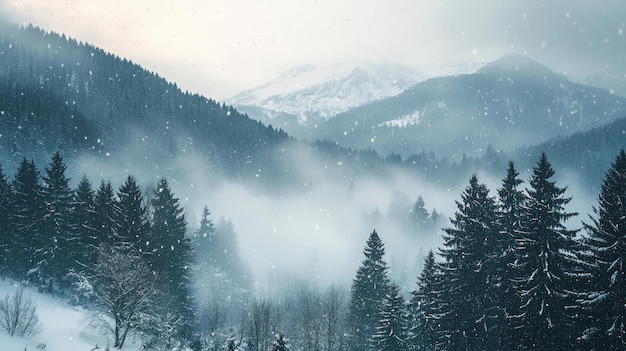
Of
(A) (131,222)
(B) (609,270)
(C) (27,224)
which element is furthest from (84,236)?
(B) (609,270)

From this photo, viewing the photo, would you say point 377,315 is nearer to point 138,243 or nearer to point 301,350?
point 301,350

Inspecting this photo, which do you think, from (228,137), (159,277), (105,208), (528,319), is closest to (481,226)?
(528,319)

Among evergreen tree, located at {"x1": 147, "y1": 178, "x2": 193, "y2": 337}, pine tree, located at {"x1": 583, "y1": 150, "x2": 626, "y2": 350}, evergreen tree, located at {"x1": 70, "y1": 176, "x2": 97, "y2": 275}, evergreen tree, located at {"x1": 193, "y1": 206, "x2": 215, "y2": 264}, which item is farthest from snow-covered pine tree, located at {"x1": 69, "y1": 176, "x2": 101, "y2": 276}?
pine tree, located at {"x1": 583, "y1": 150, "x2": 626, "y2": 350}

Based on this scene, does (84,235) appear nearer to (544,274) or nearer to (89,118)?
(544,274)

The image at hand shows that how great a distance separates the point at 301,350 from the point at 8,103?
393ft

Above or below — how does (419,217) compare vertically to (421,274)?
above

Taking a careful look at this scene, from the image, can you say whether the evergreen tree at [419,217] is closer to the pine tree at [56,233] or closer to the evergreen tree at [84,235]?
the evergreen tree at [84,235]

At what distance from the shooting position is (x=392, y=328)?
3909 cm

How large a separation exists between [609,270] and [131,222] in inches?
1578

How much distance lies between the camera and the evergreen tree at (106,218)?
4369cm

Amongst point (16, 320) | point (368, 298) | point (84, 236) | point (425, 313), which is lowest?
point (16, 320)

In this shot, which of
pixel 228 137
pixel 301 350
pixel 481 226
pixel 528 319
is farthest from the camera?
pixel 228 137

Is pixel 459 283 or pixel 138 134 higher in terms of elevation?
pixel 138 134

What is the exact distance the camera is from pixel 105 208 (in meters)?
46.2
